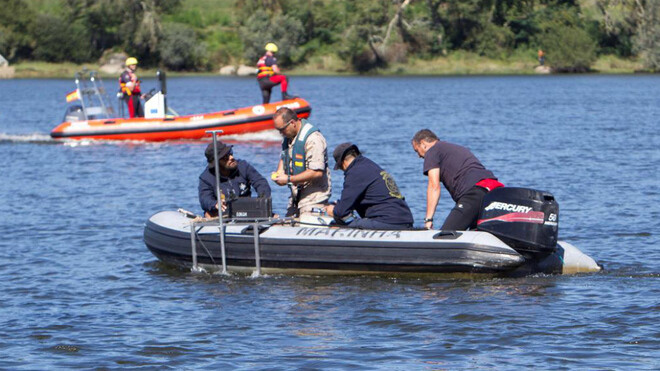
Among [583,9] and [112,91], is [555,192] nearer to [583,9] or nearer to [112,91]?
[112,91]

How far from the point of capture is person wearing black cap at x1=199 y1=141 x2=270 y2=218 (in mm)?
10852

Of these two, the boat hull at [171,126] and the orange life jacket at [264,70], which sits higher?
the orange life jacket at [264,70]

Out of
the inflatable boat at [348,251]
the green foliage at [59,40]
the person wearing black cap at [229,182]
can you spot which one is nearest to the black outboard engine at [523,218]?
the inflatable boat at [348,251]

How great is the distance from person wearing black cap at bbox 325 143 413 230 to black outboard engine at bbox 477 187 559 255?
0.88 metres

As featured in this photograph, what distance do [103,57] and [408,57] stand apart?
64.0 ft

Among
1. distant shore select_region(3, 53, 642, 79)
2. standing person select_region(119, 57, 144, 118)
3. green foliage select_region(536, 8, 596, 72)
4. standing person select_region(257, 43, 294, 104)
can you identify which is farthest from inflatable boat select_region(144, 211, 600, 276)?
distant shore select_region(3, 53, 642, 79)

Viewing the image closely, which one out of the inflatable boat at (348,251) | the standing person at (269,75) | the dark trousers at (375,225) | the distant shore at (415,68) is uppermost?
the standing person at (269,75)

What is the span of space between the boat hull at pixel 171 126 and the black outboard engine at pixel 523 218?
1505 centimetres

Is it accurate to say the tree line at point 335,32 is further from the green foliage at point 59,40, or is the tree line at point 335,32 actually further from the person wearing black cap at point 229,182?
the person wearing black cap at point 229,182

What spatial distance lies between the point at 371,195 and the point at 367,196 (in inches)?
1.6

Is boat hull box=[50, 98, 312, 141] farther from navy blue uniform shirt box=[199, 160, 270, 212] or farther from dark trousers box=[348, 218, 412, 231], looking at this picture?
dark trousers box=[348, 218, 412, 231]

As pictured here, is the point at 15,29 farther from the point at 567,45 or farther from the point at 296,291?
the point at 296,291

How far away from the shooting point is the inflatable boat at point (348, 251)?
9.83m

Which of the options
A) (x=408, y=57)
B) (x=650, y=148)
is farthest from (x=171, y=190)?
(x=408, y=57)
